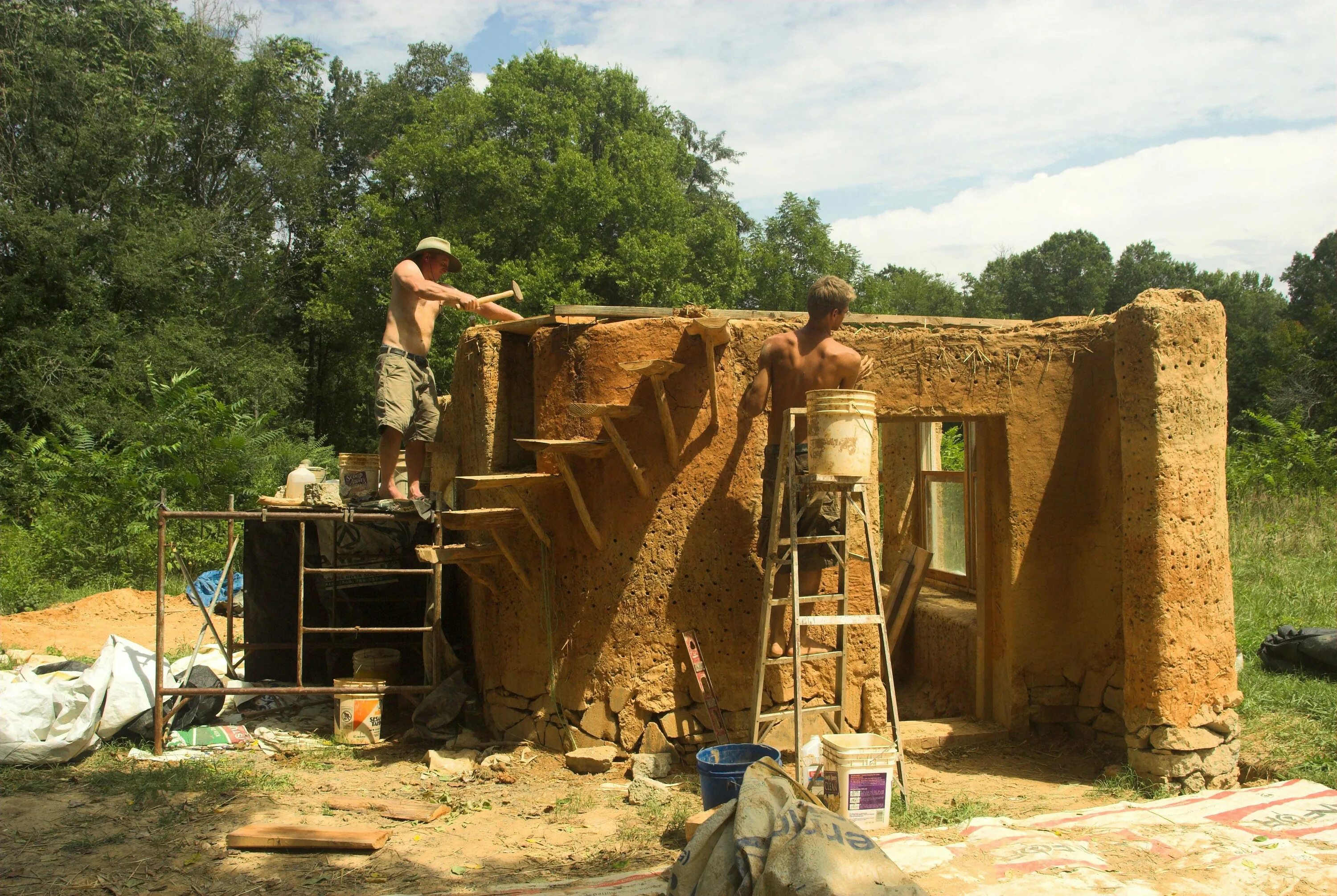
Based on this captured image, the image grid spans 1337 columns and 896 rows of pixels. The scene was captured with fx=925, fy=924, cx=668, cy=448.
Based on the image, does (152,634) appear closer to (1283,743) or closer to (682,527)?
(682,527)

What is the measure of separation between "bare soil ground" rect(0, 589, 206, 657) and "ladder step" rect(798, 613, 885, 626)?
7259mm

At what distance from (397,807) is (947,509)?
5342 mm

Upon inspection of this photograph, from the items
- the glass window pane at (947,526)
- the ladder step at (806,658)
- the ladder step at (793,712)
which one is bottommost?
the ladder step at (793,712)

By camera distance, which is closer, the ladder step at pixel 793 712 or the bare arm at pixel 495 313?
the ladder step at pixel 793 712

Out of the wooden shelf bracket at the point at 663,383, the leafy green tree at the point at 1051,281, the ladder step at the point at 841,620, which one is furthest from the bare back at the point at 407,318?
the leafy green tree at the point at 1051,281

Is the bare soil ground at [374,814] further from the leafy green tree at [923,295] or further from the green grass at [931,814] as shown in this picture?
the leafy green tree at [923,295]

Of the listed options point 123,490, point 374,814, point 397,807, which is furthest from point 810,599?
point 123,490

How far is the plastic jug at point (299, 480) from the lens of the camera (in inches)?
284

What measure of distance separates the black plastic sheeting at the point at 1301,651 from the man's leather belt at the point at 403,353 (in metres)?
7.08

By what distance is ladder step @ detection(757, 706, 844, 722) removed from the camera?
17.6 feet

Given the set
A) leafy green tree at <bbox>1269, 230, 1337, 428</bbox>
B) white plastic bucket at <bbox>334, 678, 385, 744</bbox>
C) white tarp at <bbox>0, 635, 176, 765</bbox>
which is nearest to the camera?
white tarp at <bbox>0, 635, 176, 765</bbox>

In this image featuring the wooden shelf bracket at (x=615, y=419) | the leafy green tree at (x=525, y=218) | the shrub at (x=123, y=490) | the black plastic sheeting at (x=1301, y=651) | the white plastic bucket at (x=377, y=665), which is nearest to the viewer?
the wooden shelf bracket at (x=615, y=419)

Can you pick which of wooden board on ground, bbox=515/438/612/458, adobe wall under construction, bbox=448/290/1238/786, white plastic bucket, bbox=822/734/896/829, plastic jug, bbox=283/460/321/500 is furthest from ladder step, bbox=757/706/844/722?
plastic jug, bbox=283/460/321/500

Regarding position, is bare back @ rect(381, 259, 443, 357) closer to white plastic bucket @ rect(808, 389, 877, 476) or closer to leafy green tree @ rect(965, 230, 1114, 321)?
white plastic bucket @ rect(808, 389, 877, 476)
